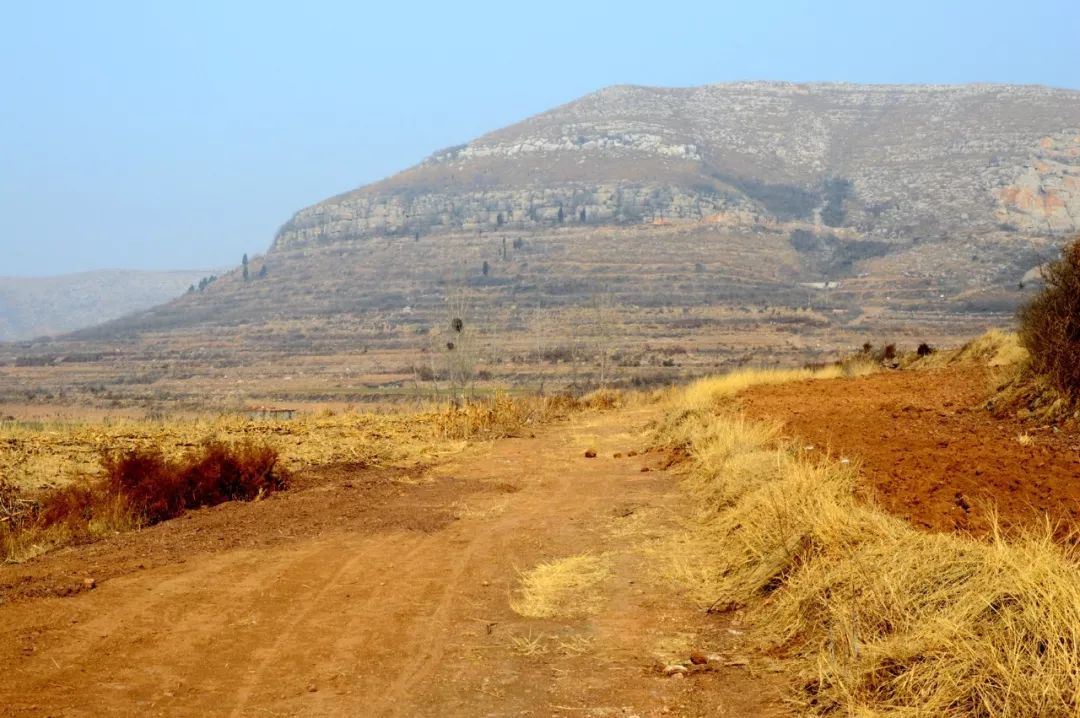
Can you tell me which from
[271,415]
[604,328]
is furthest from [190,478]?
[604,328]

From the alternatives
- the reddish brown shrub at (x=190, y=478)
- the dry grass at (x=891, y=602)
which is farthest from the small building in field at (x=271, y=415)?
the dry grass at (x=891, y=602)

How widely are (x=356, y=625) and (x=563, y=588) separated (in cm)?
188

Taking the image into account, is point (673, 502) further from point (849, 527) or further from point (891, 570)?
point (891, 570)

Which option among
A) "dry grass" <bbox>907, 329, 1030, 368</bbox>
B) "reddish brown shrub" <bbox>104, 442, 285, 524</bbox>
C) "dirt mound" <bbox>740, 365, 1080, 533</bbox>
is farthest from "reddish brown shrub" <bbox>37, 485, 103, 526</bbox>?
"dry grass" <bbox>907, 329, 1030, 368</bbox>

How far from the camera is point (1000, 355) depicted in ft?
76.5

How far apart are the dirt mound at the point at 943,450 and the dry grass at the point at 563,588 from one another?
2.48 metres

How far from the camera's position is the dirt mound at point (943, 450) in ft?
29.1

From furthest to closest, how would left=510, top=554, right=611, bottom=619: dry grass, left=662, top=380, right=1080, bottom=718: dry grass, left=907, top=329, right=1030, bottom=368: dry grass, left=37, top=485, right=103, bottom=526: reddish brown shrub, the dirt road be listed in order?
left=907, top=329, right=1030, bottom=368: dry grass < left=37, top=485, right=103, bottom=526: reddish brown shrub < left=510, top=554, right=611, bottom=619: dry grass < the dirt road < left=662, top=380, right=1080, bottom=718: dry grass

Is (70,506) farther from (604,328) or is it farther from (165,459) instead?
(604,328)

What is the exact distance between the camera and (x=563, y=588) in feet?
29.7

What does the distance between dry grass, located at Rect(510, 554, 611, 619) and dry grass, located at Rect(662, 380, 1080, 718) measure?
753 mm

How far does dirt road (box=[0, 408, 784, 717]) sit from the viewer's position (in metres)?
6.34

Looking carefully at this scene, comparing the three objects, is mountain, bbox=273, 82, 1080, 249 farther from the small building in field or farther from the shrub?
the shrub

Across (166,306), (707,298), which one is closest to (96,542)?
(707,298)
